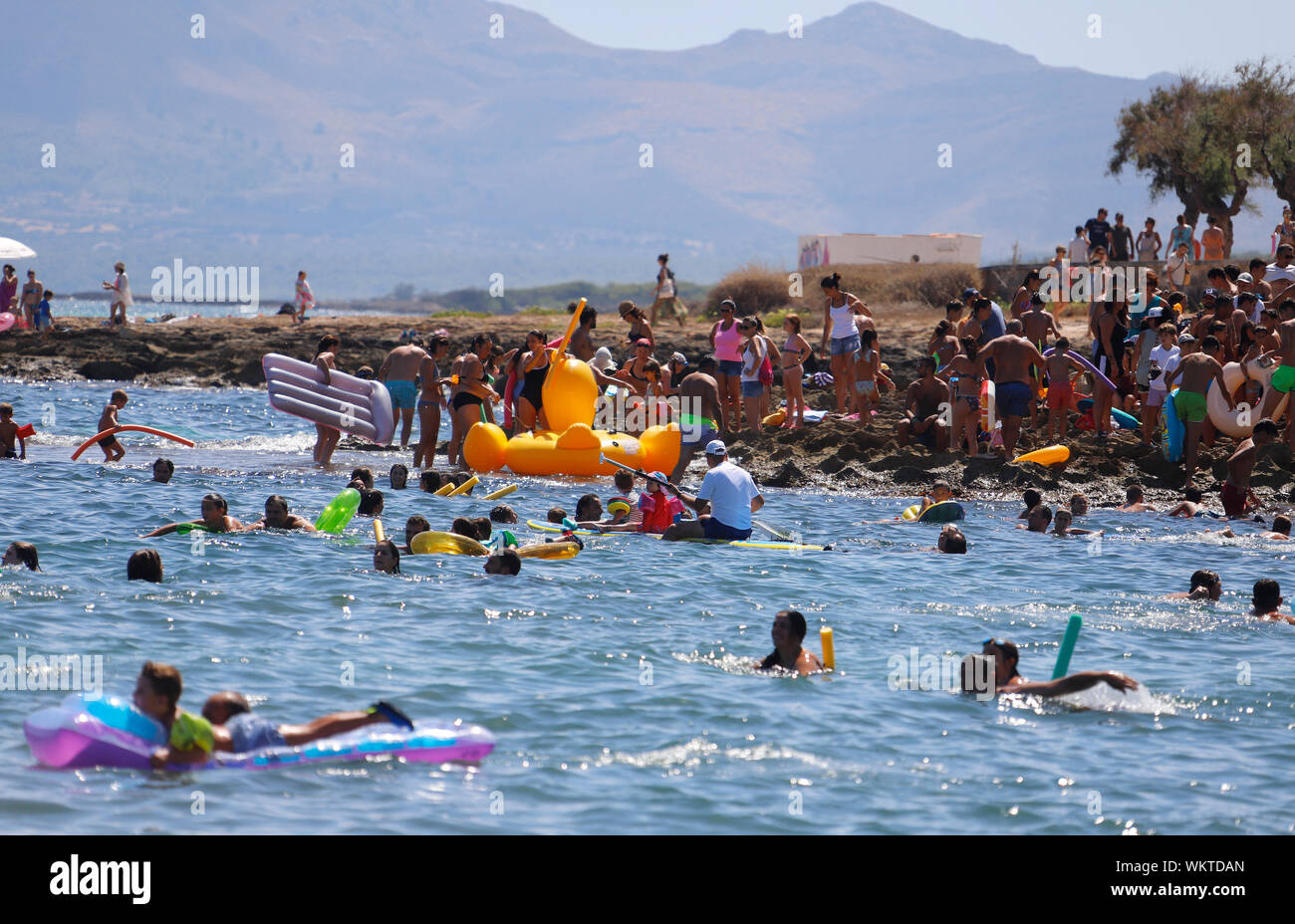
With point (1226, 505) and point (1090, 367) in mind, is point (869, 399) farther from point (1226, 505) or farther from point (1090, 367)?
point (1226, 505)

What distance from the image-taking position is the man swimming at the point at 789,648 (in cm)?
881

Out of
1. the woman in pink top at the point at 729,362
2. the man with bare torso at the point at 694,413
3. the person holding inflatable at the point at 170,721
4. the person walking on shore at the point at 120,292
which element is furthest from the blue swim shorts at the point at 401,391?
the person walking on shore at the point at 120,292

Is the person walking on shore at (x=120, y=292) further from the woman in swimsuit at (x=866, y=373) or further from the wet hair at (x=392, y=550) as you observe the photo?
the wet hair at (x=392, y=550)

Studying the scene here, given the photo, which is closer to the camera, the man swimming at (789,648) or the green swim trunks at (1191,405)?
the man swimming at (789,648)

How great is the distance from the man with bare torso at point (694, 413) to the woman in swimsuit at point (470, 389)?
2.37m

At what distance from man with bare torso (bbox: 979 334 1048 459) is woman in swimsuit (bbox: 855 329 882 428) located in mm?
2068

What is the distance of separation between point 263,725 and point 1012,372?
11.1 metres

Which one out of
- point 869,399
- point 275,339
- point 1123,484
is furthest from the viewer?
point 275,339

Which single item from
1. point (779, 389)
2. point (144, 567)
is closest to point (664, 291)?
point (779, 389)
